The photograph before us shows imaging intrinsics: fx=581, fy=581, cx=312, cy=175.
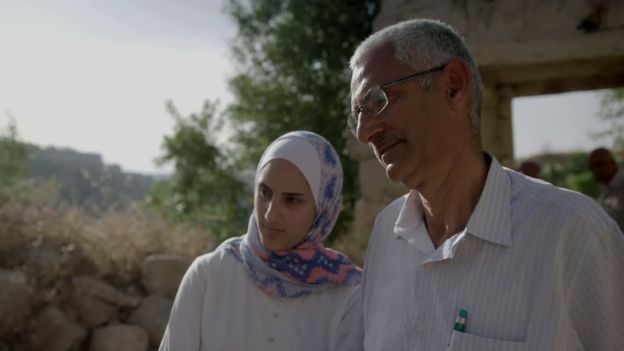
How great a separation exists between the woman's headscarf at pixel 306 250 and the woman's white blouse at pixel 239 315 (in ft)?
0.15

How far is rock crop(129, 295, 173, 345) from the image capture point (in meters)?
5.34

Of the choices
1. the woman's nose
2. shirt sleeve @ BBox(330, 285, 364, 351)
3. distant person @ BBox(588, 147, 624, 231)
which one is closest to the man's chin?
shirt sleeve @ BBox(330, 285, 364, 351)

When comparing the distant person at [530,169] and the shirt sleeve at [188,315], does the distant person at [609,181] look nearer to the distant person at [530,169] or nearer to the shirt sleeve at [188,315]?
the distant person at [530,169]

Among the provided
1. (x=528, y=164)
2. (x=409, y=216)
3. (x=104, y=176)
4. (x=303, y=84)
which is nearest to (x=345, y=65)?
(x=303, y=84)

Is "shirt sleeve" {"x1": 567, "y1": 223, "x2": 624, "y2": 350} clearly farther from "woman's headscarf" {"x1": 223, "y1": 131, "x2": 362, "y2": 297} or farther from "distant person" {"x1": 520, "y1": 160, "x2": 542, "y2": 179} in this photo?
"distant person" {"x1": 520, "y1": 160, "x2": 542, "y2": 179}

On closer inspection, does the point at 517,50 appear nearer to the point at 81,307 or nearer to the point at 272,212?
the point at 272,212

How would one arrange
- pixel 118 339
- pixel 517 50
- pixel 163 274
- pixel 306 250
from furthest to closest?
pixel 163 274
pixel 118 339
pixel 517 50
pixel 306 250

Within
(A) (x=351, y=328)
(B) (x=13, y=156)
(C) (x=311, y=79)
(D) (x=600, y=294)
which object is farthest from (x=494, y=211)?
(B) (x=13, y=156)

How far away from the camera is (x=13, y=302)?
193 inches

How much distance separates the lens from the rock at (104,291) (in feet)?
17.6

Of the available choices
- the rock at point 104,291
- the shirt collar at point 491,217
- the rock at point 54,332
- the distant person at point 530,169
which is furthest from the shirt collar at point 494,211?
the distant person at point 530,169

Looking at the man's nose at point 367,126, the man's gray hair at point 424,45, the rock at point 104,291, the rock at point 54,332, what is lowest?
the rock at point 54,332

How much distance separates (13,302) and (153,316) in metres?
1.18

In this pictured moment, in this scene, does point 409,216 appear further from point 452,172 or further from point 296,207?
point 296,207
